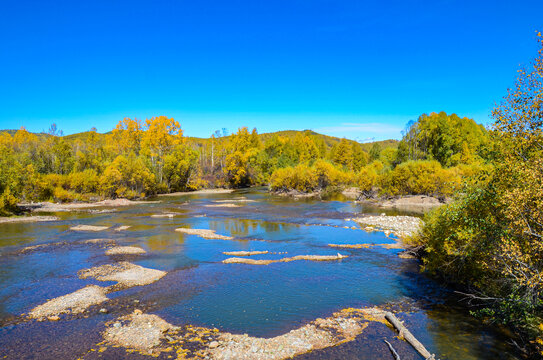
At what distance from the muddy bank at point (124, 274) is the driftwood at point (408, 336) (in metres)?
14.0

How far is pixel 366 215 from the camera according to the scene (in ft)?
144

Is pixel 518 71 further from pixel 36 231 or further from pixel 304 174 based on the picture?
pixel 304 174

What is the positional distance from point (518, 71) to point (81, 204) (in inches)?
2498

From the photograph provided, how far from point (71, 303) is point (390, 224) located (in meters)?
31.1

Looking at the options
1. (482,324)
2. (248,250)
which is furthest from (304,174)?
(482,324)

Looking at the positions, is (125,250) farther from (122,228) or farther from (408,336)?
(408,336)

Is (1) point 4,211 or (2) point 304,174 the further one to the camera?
(2) point 304,174

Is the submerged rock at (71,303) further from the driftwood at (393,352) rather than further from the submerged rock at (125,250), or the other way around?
the driftwood at (393,352)

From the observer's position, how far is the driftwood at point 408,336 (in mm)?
12109

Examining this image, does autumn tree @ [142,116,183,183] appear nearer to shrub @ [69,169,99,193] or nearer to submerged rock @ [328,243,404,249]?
shrub @ [69,169,99,193]

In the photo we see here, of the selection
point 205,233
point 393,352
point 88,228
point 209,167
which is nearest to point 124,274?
point 205,233

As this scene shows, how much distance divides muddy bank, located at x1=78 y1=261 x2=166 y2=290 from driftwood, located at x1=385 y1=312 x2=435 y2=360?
1395cm

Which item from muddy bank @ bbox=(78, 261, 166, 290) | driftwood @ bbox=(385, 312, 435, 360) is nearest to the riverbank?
driftwood @ bbox=(385, 312, 435, 360)

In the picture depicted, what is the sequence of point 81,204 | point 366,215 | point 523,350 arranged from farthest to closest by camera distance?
point 81,204 < point 366,215 < point 523,350
